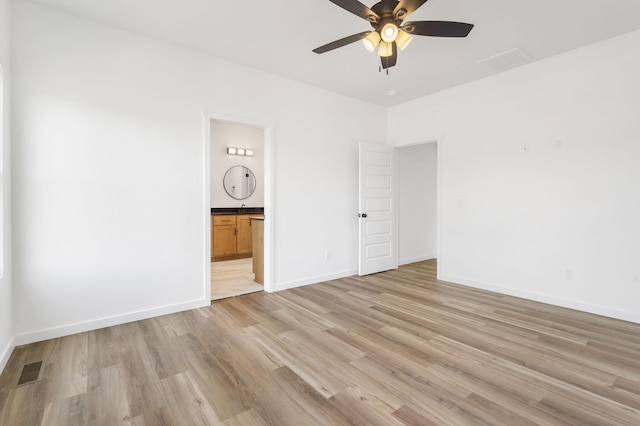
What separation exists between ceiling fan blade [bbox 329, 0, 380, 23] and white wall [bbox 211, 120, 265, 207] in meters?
4.67

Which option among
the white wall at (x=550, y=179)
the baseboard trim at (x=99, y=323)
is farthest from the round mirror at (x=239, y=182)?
the white wall at (x=550, y=179)

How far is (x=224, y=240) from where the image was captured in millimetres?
6164

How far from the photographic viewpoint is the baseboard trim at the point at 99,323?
2629mm

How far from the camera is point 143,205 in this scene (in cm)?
317

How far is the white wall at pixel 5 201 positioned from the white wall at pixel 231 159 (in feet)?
12.8

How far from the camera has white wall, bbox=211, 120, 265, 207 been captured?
21.6 ft

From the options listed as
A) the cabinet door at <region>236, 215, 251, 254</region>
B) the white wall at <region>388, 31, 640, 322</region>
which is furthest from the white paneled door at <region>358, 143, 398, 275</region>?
the cabinet door at <region>236, 215, 251, 254</region>

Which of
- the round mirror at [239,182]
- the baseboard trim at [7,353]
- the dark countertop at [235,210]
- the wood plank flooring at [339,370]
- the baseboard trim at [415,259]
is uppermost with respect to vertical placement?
the round mirror at [239,182]

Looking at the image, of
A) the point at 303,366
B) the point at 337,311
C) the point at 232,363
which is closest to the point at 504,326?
the point at 337,311

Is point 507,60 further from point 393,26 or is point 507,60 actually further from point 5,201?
point 5,201

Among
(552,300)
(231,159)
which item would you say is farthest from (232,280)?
(552,300)

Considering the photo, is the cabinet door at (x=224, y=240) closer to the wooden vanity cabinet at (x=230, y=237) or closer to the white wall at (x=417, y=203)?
the wooden vanity cabinet at (x=230, y=237)

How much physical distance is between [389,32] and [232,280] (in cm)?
388

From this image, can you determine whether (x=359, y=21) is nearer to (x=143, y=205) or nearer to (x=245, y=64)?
(x=245, y=64)
